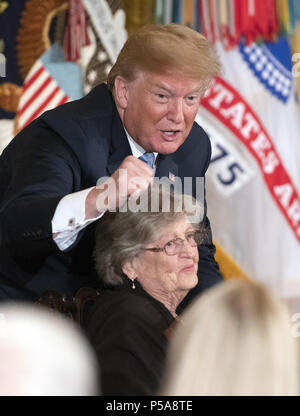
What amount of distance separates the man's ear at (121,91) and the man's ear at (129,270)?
19.6 inches

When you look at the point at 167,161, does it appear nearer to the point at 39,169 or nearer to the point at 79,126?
the point at 79,126

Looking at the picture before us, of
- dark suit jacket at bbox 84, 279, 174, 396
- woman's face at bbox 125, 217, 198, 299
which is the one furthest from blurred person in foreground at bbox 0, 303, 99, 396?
Answer: woman's face at bbox 125, 217, 198, 299

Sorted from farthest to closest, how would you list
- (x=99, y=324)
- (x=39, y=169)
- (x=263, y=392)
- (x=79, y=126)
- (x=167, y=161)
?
(x=167, y=161), (x=79, y=126), (x=39, y=169), (x=99, y=324), (x=263, y=392)

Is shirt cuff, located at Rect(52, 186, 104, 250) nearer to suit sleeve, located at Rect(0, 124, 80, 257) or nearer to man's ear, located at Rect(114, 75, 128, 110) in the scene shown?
suit sleeve, located at Rect(0, 124, 80, 257)

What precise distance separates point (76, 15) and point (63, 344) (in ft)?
11.7

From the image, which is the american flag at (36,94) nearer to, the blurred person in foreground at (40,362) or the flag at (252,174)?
the flag at (252,174)

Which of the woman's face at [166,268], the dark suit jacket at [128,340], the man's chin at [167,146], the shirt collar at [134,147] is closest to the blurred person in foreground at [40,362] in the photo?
the dark suit jacket at [128,340]

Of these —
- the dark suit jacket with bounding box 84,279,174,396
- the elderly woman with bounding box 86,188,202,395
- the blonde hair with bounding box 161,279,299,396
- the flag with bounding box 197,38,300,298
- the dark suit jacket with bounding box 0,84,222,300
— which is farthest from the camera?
the flag with bounding box 197,38,300,298

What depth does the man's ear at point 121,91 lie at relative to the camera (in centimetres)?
239

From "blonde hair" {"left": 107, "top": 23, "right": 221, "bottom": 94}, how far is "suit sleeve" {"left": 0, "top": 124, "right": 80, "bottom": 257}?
325 millimetres

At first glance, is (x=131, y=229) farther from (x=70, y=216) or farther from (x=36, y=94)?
(x=36, y=94)

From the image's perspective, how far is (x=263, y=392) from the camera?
49.8 inches

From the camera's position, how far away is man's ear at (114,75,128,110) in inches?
94.0

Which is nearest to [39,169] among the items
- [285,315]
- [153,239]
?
[153,239]
